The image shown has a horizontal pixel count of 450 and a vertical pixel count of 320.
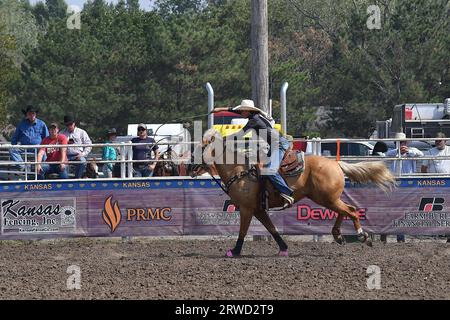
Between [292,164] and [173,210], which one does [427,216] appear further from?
[173,210]

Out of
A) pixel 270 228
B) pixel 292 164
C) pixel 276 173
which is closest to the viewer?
pixel 276 173

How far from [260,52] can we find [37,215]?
4.76 m

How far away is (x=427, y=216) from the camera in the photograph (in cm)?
1664

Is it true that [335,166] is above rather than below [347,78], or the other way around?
below

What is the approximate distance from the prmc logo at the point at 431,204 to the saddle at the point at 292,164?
11.5 feet

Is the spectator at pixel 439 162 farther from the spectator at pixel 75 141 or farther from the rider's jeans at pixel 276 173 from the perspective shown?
the spectator at pixel 75 141

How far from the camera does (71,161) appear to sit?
55.6 feet

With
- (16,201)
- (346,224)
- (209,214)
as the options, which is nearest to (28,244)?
(16,201)

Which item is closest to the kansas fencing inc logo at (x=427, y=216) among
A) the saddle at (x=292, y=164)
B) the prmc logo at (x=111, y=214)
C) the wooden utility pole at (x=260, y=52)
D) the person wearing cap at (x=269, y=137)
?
the wooden utility pole at (x=260, y=52)

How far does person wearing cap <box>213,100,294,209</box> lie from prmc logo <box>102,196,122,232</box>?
149 inches

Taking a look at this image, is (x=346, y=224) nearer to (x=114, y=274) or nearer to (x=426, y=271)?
(x=426, y=271)

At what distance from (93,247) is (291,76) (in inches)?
1280

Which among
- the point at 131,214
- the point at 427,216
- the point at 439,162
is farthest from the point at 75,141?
the point at 439,162

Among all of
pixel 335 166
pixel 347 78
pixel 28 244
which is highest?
pixel 347 78
